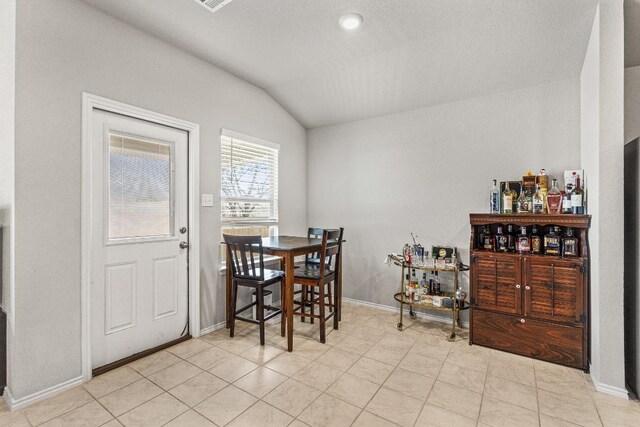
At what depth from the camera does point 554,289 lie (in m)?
2.44

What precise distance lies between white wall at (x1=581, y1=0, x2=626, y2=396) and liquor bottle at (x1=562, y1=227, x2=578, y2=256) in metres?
Answer: 0.33

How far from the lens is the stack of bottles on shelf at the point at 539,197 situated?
2.46m

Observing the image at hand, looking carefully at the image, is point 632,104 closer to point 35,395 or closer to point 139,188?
point 139,188

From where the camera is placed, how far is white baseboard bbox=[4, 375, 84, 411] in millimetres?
1846

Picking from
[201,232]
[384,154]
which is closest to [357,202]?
[384,154]

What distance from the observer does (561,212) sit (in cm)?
256

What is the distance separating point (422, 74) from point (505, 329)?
8.27ft

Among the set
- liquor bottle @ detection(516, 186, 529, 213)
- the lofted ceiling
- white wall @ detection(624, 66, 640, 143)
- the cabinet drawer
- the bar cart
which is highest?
the lofted ceiling

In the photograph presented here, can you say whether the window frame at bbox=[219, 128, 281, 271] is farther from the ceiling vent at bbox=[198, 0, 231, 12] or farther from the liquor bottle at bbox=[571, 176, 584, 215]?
the liquor bottle at bbox=[571, 176, 584, 215]

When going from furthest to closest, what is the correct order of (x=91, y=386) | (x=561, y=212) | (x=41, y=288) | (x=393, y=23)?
(x=561, y=212) → (x=393, y=23) → (x=91, y=386) → (x=41, y=288)

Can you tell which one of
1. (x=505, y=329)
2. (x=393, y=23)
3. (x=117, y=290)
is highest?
(x=393, y=23)

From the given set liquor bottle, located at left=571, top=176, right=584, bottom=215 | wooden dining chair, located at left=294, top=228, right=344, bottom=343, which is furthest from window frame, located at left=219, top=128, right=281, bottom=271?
liquor bottle, located at left=571, top=176, right=584, bottom=215

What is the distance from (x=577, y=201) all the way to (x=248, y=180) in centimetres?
316

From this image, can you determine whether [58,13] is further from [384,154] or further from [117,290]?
[384,154]
